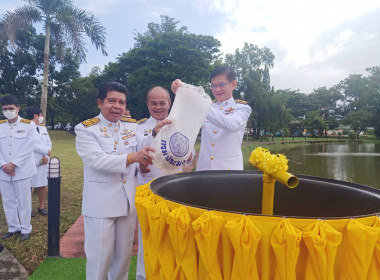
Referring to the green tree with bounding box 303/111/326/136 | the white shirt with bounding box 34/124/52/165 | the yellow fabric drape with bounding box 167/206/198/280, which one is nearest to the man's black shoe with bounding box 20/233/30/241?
the white shirt with bounding box 34/124/52/165

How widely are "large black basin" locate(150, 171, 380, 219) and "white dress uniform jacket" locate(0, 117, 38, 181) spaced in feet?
9.89

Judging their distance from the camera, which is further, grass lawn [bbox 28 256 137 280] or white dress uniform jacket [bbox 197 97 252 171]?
grass lawn [bbox 28 256 137 280]

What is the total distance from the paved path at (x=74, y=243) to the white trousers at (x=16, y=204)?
1.76ft

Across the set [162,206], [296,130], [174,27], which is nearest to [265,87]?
[174,27]

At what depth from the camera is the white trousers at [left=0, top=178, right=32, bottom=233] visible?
3895mm

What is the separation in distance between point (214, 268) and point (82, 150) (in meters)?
1.41

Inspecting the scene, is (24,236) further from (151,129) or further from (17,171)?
(151,129)

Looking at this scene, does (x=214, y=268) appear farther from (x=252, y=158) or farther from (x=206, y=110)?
(x=206, y=110)

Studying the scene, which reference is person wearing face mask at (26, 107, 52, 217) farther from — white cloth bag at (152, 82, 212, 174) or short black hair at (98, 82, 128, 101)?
white cloth bag at (152, 82, 212, 174)

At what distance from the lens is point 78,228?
4.17 meters

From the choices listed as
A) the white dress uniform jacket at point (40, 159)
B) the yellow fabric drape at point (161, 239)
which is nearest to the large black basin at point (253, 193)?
the yellow fabric drape at point (161, 239)

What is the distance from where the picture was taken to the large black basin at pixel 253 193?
1.75 meters

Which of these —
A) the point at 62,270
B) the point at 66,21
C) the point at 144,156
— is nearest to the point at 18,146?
the point at 62,270

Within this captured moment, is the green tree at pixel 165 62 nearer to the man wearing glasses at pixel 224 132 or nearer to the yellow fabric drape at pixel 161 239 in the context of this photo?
the man wearing glasses at pixel 224 132
